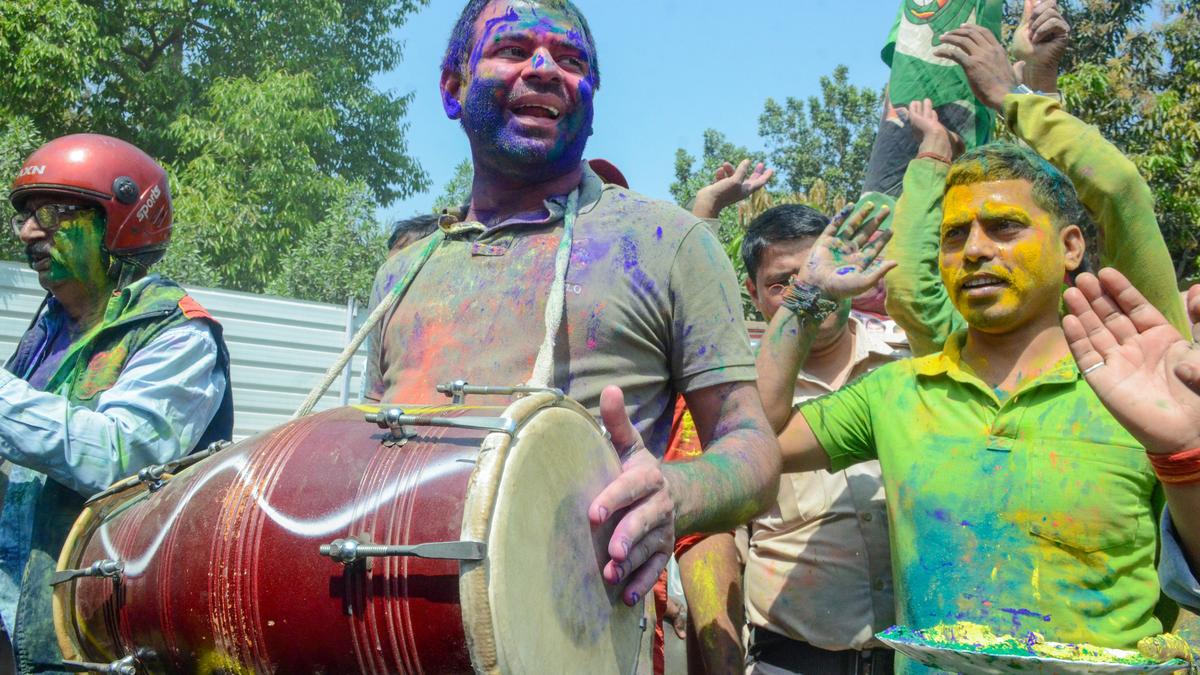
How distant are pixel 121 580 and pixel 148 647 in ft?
0.50

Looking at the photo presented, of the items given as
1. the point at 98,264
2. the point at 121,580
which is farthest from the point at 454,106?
the point at 98,264

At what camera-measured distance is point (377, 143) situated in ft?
76.0

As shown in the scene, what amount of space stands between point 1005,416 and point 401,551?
179 cm

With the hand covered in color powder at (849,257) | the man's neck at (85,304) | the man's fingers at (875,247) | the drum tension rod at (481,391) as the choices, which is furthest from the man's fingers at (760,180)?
the drum tension rod at (481,391)

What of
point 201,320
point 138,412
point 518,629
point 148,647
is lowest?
point 148,647

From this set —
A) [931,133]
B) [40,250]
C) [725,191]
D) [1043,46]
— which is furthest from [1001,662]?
[40,250]

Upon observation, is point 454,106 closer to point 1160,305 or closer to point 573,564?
point 573,564

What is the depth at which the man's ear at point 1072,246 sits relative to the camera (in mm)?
3111

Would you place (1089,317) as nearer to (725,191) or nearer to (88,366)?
(725,191)

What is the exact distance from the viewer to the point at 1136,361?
7.63 feet

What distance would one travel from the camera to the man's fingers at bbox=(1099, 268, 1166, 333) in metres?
2.35

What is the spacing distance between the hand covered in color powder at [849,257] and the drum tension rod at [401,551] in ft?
6.37

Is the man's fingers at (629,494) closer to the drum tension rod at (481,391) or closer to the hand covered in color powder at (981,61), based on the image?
the drum tension rod at (481,391)

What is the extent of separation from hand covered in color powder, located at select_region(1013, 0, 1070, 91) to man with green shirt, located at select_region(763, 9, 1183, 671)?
216 millimetres
